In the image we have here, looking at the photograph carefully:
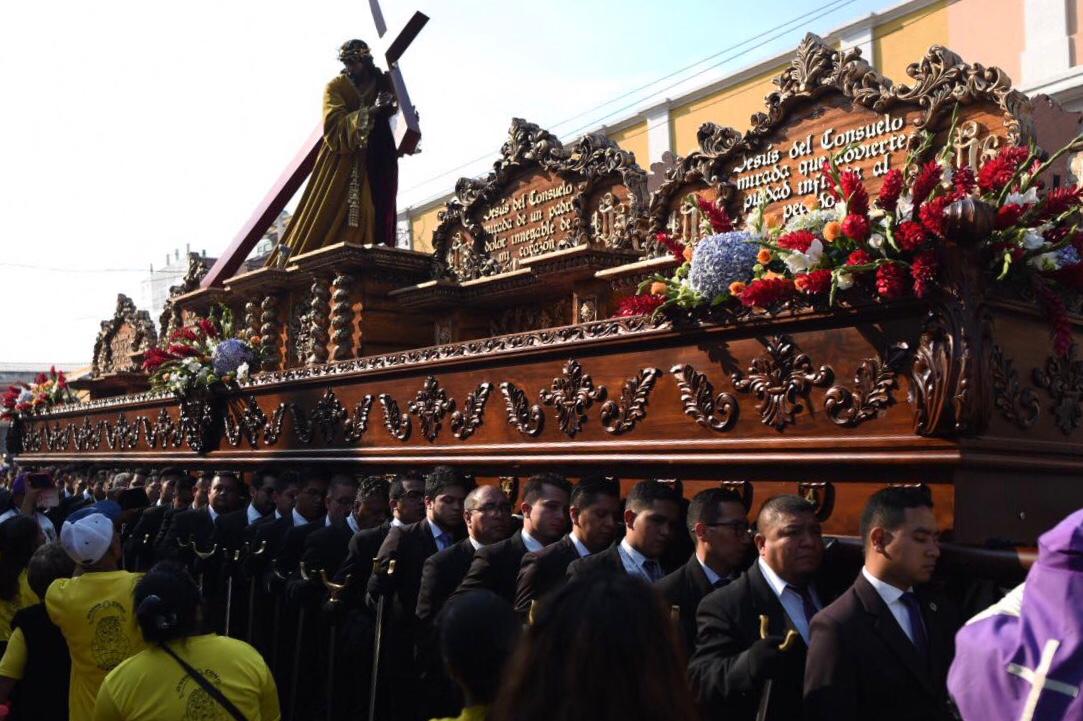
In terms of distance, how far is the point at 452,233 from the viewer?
9188 mm

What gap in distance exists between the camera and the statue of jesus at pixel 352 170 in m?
9.89

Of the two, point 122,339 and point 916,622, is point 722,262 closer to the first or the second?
point 916,622

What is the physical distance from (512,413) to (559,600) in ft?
Answer: 14.8

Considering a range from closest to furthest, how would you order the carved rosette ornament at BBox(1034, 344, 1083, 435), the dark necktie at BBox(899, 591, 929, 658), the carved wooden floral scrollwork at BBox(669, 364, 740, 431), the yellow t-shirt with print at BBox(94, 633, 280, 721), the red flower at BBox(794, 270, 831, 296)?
1. the yellow t-shirt with print at BBox(94, 633, 280, 721)
2. the dark necktie at BBox(899, 591, 929, 658)
3. the red flower at BBox(794, 270, 831, 296)
4. the carved rosette ornament at BBox(1034, 344, 1083, 435)
5. the carved wooden floral scrollwork at BBox(669, 364, 740, 431)

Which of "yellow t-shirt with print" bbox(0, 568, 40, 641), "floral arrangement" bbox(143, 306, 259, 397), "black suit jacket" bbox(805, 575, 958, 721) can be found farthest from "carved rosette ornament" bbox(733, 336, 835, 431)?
"floral arrangement" bbox(143, 306, 259, 397)

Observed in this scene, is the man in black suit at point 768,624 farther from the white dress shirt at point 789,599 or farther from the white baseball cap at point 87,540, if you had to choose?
the white baseball cap at point 87,540

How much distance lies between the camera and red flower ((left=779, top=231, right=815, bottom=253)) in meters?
4.58

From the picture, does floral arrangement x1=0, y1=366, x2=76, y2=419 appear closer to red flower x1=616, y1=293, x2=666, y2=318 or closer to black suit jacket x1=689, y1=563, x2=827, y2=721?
red flower x1=616, y1=293, x2=666, y2=318

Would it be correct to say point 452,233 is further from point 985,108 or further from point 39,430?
point 39,430

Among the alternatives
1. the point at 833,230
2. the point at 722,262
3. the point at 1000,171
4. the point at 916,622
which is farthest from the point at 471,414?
the point at 916,622

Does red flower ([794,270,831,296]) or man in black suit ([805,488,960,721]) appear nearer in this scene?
man in black suit ([805,488,960,721])

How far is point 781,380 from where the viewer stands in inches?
192

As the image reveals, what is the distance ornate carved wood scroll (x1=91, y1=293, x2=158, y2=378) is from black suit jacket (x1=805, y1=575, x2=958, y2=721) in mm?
13175

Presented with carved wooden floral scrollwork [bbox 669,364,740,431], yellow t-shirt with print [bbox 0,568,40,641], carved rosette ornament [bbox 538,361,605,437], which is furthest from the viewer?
carved rosette ornament [bbox 538,361,605,437]
